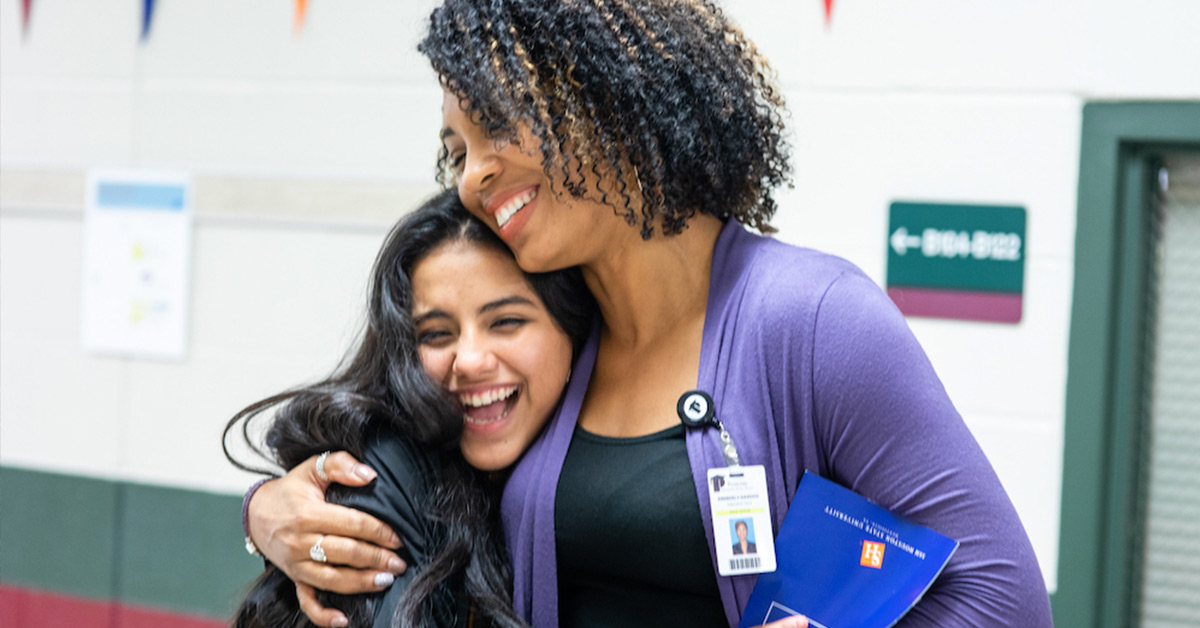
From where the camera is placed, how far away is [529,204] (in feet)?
4.34

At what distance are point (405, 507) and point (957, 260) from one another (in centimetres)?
164

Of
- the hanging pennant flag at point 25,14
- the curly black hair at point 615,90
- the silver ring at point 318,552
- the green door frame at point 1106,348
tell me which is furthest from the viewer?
the hanging pennant flag at point 25,14

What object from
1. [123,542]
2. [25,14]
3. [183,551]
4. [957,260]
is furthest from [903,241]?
[25,14]

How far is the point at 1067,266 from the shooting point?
240 centimetres

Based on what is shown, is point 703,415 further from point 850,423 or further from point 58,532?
point 58,532

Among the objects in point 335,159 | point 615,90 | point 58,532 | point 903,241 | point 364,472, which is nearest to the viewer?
point 615,90

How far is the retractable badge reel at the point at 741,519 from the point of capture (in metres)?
1.16

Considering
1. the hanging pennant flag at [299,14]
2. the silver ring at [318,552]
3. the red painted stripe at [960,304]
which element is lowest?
the silver ring at [318,552]

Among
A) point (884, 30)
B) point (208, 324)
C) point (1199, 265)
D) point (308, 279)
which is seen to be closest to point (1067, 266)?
point (1199, 265)

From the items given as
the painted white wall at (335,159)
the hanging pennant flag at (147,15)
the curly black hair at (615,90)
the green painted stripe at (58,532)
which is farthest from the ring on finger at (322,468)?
the hanging pennant flag at (147,15)

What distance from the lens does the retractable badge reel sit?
116 centimetres

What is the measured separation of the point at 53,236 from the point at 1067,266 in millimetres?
3096

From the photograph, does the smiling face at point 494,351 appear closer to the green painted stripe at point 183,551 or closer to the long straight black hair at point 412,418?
the long straight black hair at point 412,418

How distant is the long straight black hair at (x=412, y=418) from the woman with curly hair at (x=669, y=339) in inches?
2.3
